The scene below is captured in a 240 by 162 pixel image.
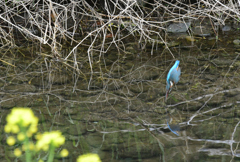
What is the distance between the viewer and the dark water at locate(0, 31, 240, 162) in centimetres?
226

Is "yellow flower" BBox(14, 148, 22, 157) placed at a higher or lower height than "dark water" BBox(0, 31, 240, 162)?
lower

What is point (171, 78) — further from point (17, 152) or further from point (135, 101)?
point (17, 152)

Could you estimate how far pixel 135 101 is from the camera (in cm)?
302

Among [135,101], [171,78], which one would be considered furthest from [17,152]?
[171,78]

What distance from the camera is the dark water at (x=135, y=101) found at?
2264 mm

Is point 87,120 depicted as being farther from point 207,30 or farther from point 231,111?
point 207,30

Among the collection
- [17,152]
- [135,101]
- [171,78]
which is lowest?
[17,152]

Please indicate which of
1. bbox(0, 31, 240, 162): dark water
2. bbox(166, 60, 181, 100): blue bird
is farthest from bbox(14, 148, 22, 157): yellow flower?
bbox(166, 60, 181, 100): blue bird

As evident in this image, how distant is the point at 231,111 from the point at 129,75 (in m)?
1.25

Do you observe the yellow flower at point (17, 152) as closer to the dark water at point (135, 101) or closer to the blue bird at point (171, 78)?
the dark water at point (135, 101)

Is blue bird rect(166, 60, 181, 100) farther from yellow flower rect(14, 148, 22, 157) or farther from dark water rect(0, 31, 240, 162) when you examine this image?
yellow flower rect(14, 148, 22, 157)

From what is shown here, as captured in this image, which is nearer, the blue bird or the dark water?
the dark water

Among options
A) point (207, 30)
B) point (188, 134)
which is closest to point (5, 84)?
point (188, 134)

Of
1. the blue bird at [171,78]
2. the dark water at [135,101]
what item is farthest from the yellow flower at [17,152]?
the blue bird at [171,78]
